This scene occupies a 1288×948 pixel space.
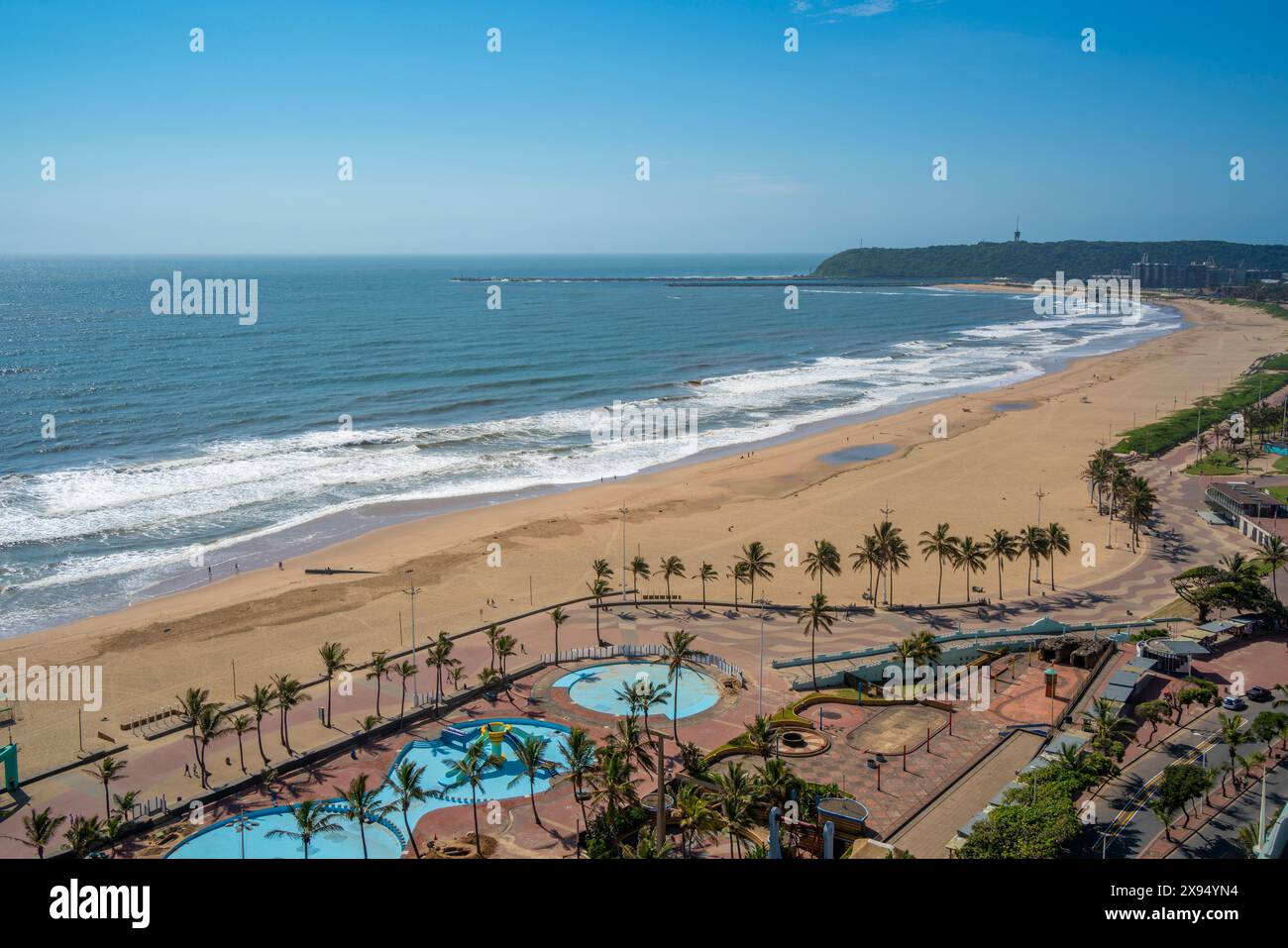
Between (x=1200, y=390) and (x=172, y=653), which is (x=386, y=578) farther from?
(x=1200, y=390)

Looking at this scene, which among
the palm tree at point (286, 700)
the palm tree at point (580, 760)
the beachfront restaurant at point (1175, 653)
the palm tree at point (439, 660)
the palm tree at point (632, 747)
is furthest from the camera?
the beachfront restaurant at point (1175, 653)

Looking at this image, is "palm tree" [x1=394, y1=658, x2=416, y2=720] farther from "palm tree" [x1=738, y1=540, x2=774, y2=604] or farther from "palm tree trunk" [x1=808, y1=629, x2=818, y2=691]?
"palm tree" [x1=738, y1=540, x2=774, y2=604]

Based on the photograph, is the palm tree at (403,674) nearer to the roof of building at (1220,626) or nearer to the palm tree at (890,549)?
the palm tree at (890,549)

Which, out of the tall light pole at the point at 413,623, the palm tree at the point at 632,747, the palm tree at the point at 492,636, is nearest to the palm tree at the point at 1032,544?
the palm tree at the point at 632,747

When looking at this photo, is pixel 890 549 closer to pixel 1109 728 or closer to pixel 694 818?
pixel 1109 728

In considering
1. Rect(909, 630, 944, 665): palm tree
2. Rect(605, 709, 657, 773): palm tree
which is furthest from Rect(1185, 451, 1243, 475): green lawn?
Rect(605, 709, 657, 773): palm tree

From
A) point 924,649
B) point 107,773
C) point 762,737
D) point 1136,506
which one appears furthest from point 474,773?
point 1136,506
